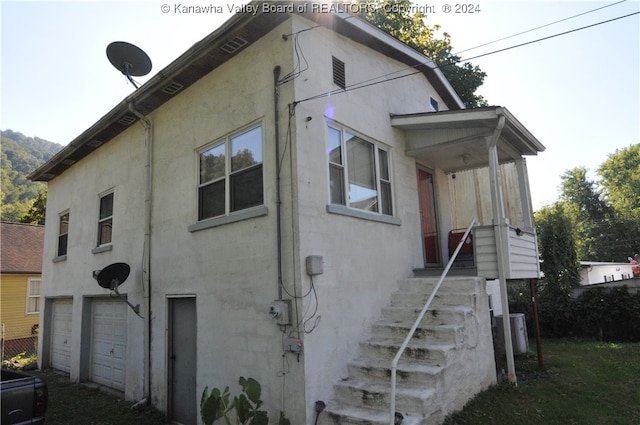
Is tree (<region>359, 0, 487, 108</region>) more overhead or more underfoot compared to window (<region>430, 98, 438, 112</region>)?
more overhead

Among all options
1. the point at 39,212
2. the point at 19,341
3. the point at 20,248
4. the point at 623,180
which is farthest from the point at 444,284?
the point at 623,180

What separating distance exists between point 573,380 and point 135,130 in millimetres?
10066

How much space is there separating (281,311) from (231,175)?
2.55 m

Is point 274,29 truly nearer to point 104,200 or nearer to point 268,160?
point 268,160

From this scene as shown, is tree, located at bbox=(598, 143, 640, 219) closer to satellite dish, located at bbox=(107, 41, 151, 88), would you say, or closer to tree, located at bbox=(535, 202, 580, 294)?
tree, located at bbox=(535, 202, 580, 294)

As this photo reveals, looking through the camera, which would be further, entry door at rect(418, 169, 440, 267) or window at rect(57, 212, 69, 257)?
window at rect(57, 212, 69, 257)

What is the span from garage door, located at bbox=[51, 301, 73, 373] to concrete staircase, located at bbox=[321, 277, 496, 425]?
953 centimetres

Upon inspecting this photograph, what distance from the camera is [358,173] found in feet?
22.0

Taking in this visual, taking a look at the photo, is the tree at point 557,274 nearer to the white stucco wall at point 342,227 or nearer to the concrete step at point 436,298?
the white stucco wall at point 342,227

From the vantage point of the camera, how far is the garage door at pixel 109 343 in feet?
29.0

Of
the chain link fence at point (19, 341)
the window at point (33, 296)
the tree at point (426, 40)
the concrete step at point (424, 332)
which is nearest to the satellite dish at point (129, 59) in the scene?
the concrete step at point (424, 332)

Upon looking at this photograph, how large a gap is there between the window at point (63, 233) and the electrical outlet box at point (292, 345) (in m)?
9.73

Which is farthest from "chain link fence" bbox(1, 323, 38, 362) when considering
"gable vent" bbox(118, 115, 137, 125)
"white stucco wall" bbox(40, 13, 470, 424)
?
"gable vent" bbox(118, 115, 137, 125)

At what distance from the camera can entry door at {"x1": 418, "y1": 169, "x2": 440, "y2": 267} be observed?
8852 mm
